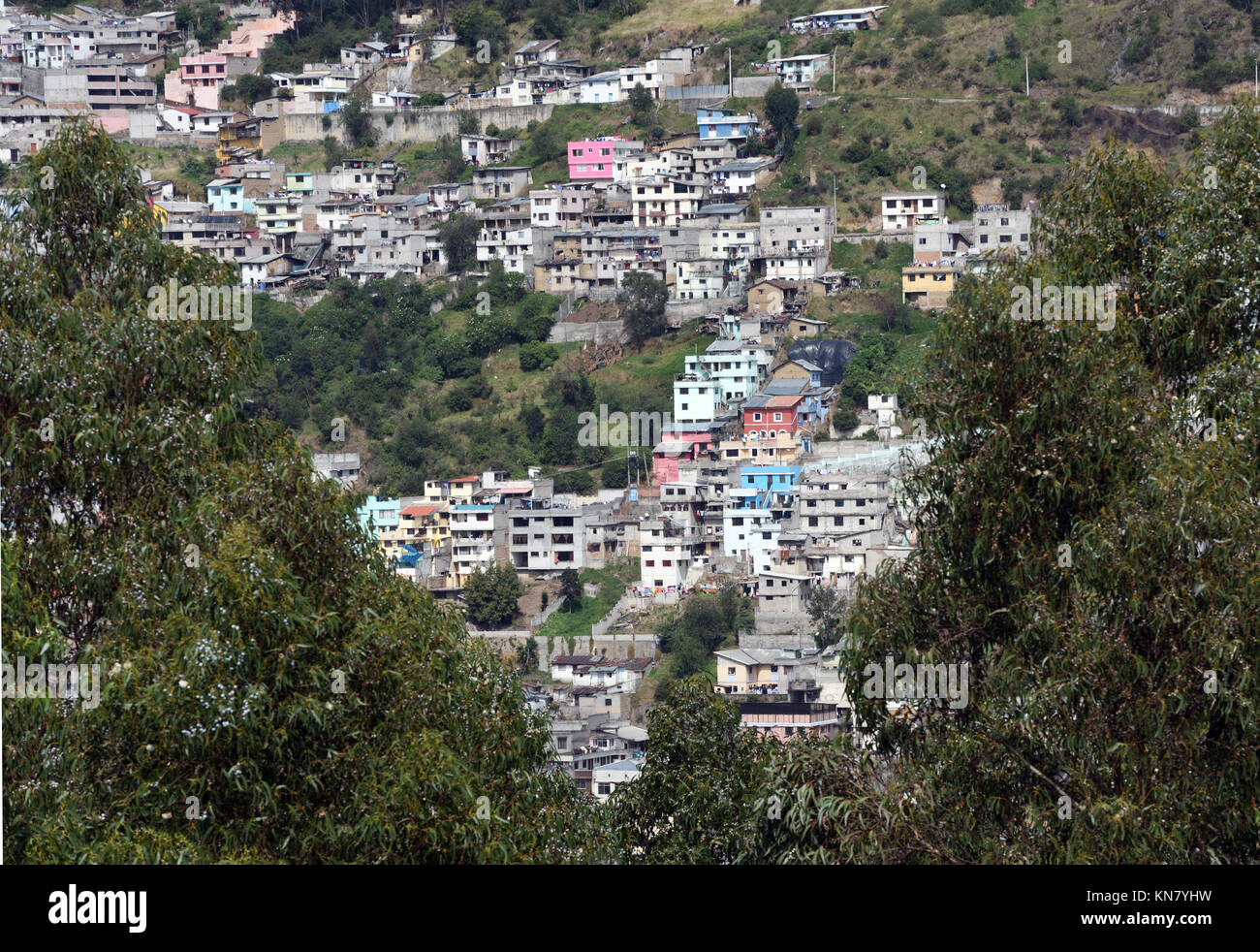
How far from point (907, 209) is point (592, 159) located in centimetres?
1071

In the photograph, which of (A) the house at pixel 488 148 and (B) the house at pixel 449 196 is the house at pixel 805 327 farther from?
(A) the house at pixel 488 148

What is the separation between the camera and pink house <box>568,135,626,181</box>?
59.0 metres

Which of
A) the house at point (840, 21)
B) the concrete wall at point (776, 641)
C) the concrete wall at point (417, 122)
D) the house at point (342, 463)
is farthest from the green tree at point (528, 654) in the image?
the house at point (840, 21)

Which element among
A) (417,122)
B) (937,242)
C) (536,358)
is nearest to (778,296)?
(937,242)

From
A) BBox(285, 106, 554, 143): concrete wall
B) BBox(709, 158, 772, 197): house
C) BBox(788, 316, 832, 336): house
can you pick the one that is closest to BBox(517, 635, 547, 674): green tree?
BBox(788, 316, 832, 336): house

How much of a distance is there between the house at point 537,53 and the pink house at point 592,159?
30.2ft

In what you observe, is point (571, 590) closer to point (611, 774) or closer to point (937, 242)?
point (611, 774)

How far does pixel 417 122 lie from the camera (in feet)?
217

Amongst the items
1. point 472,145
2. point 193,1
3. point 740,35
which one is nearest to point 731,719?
point 472,145

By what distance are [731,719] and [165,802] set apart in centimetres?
366

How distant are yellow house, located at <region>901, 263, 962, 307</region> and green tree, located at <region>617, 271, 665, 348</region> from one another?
22.0ft

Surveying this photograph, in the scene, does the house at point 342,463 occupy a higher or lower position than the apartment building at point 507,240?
lower

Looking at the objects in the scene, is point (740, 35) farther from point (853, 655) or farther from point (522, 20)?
point (853, 655)

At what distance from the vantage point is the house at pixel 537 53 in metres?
68.0
